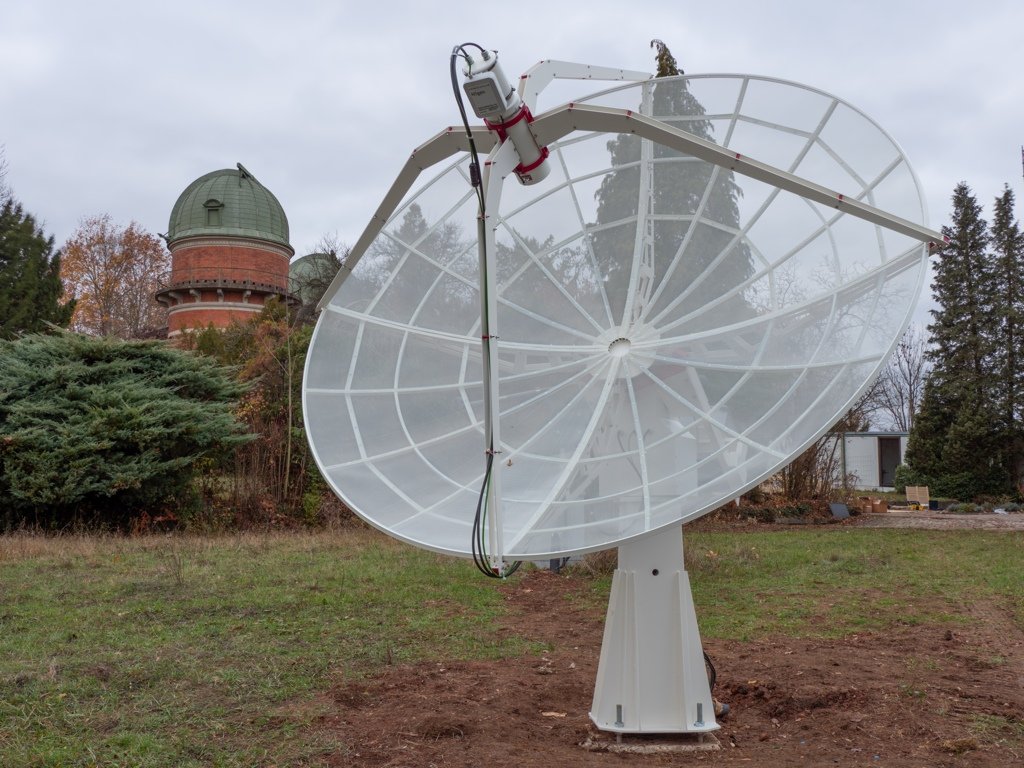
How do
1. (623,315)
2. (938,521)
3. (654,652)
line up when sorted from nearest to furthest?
(654,652) < (623,315) < (938,521)

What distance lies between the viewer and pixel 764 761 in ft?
14.0

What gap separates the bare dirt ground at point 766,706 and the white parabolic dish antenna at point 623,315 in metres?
1.19

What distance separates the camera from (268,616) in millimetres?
7578

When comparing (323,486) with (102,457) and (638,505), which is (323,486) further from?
(638,505)

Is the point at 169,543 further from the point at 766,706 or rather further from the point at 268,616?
the point at 766,706

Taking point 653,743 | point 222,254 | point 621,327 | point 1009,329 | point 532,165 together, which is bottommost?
point 653,743

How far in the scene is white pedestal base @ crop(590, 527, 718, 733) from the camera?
14.5ft

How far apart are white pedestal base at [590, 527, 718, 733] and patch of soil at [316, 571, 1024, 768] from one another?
0.61ft

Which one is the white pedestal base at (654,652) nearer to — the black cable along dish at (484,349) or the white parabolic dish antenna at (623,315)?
the white parabolic dish antenna at (623,315)

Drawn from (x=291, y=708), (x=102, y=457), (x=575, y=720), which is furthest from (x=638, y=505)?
(x=102, y=457)

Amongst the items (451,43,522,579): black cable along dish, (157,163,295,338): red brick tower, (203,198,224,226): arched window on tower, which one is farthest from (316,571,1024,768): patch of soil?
(203,198,224,226): arched window on tower

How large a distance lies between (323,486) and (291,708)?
399 inches

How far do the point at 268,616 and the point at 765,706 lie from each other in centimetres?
422

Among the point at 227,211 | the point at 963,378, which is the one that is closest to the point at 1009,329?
the point at 963,378
